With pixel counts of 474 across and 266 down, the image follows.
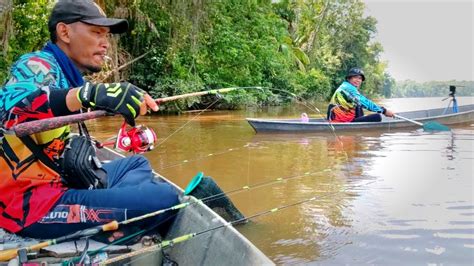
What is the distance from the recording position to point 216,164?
7.09m

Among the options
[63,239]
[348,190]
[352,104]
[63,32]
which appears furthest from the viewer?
[352,104]

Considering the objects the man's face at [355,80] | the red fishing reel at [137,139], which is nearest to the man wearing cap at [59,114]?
the red fishing reel at [137,139]

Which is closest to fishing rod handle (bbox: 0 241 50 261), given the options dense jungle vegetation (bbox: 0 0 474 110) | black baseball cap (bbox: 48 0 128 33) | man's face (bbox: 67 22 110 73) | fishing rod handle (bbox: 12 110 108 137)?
fishing rod handle (bbox: 12 110 108 137)

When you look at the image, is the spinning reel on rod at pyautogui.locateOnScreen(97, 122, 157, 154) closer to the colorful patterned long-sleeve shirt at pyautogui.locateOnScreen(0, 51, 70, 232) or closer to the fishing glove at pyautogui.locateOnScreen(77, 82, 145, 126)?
the colorful patterned long-sleeve shirt at pyautogui.locateOnScreen(0, 51, 70, 232)

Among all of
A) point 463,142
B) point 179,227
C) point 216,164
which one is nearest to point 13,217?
point 179,227

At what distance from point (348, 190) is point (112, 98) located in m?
3.94

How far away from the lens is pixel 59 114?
215 centimetres

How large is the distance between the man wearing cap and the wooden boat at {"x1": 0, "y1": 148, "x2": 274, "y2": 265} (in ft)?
0.35

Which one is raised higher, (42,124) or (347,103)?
(42,124)

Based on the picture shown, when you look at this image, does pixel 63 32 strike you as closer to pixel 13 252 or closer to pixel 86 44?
pixel 86 44

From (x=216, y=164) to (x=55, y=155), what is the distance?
4.83 metres

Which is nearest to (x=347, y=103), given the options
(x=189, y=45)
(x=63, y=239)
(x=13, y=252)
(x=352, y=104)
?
(x=352, y=104)

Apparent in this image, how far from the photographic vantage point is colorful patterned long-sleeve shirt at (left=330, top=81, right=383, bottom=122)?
412 inches

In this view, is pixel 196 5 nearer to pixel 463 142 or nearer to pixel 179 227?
pixel 463 142
